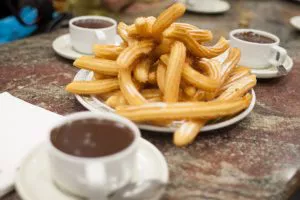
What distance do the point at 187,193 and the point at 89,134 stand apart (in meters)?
0.19

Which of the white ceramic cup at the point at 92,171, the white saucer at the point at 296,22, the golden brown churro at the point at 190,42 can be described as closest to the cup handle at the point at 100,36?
the golden brown churro at the point at 190,42

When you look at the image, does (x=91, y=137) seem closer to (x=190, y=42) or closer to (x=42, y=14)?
(x=190, y=42)

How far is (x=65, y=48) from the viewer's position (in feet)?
3.93

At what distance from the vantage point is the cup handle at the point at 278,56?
1.11m

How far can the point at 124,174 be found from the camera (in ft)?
1.88

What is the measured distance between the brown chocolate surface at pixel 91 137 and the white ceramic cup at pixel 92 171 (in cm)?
1

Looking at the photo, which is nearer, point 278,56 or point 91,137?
point 91,137

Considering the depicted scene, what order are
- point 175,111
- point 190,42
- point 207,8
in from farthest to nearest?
point 207,8 < point 190,42 < point 175,111

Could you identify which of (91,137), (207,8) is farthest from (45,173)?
(207,8)

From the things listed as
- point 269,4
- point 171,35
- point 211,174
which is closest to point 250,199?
point 211,174

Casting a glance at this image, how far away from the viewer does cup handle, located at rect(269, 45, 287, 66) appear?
3.64 ft

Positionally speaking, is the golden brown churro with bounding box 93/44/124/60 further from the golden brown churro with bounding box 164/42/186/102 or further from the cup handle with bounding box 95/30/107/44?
the cup handle with bounding box 95/30/107/44

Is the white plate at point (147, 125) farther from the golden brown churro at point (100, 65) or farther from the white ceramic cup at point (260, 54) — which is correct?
the white ceramic cup at point (260, 54)

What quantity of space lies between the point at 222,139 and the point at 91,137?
0.32 metres
